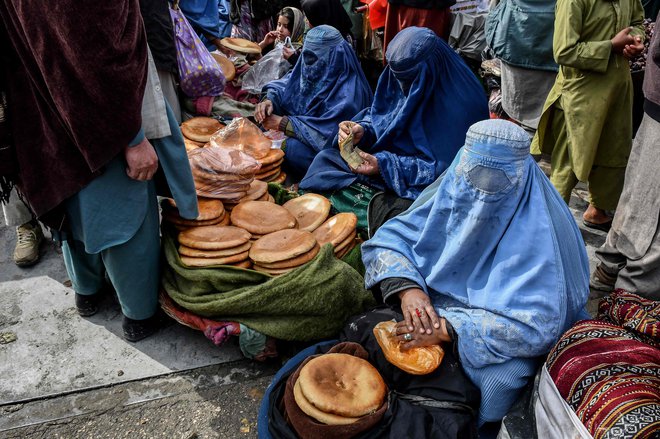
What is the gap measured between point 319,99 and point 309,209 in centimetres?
136

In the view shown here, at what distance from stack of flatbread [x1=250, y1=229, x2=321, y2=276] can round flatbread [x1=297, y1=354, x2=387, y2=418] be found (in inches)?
24.0

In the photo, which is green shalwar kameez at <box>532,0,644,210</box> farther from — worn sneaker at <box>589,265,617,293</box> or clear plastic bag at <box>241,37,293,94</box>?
clear plastic bag at <box>241,37,293,94</box>

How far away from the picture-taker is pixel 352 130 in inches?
133

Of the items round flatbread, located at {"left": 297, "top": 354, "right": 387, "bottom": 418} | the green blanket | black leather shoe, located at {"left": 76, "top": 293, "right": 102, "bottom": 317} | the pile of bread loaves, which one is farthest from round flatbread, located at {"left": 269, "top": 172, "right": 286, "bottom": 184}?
round flatbread, located at {"left": 297, "top": 354, "right": 387, "bottom": 418}

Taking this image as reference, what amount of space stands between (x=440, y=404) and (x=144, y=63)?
70.1 inches

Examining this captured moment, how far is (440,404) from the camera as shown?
6.24 ft

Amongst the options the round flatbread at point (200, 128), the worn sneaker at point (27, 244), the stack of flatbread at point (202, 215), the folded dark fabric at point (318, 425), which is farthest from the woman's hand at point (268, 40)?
the folded dark fabric at point (318, 425)

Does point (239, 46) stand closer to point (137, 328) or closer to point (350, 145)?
point (350, 145)

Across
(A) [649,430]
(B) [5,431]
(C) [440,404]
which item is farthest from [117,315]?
(A) [649,430]

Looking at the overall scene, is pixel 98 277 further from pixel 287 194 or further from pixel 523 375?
pixel 523 375

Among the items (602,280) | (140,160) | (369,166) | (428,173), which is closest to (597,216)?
(602,280)

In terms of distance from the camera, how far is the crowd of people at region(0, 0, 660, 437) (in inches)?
74.7

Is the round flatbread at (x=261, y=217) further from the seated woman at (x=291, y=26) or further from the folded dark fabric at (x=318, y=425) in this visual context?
the seated woman at (x=291, y=26)

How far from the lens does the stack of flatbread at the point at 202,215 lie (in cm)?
269
